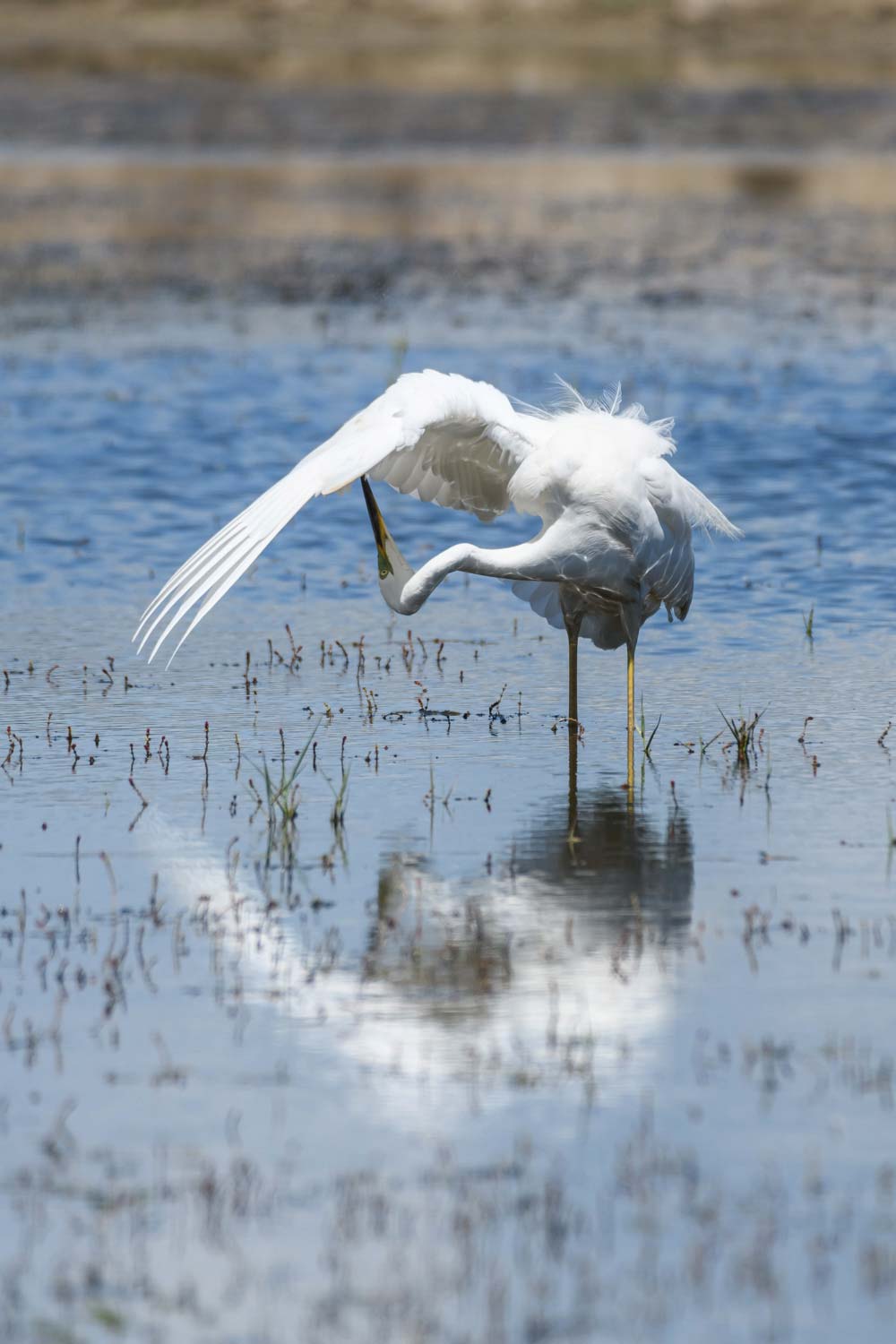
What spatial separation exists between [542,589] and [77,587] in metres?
4.65

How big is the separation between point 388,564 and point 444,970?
9.18 feet

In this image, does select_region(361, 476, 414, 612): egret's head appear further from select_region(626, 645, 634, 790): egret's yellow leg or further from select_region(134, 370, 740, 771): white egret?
select_region(626, 645, 634, 790): egret's yellow leg

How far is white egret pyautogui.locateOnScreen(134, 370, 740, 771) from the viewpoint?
356 inches

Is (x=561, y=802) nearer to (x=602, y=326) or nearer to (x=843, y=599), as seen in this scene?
(x=843, y=599)

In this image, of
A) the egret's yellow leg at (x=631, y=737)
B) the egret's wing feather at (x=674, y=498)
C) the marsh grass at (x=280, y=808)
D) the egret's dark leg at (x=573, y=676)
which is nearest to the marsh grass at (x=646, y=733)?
the egret's yellow leg at (x=631, y=737)

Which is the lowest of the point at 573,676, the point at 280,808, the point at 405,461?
the point at 280,808

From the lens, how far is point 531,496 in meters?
9.91

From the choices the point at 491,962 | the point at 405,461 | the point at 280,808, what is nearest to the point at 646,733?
the point at 405,461

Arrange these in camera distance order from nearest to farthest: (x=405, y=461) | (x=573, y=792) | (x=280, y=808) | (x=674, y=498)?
1. (x=280, y=808)
2. (x=573, y=792)
3. (x=674, y=498)
4. (x=405, y=461)

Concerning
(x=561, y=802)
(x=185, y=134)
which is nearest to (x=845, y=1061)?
(x=561, y=802)

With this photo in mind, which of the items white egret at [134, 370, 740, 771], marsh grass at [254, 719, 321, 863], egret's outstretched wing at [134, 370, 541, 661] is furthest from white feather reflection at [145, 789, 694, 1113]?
white egret at [134, 370, 740, 771]

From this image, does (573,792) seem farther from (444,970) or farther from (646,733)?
(444,970)

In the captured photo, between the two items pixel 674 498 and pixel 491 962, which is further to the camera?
pixel 674 498

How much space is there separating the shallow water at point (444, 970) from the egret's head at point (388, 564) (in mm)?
879
